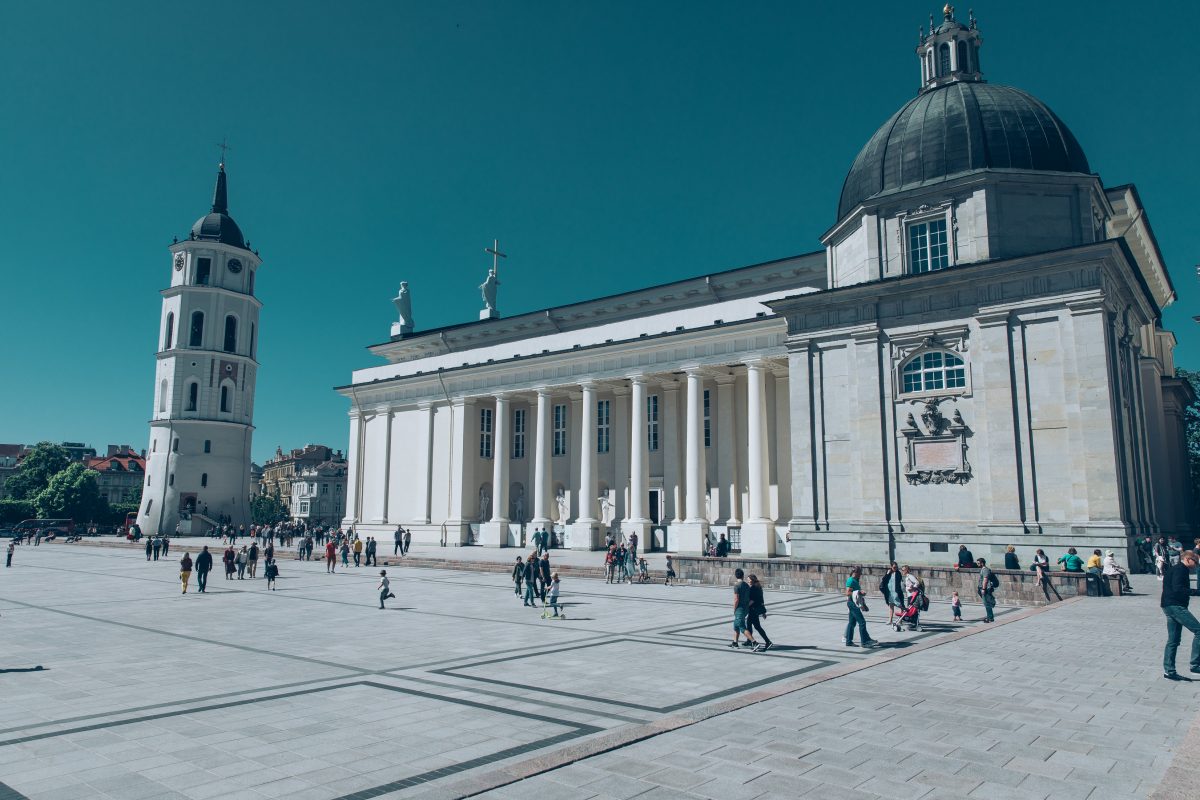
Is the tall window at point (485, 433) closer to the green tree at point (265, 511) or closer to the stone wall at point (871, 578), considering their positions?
the stone wall at point (871, 578)

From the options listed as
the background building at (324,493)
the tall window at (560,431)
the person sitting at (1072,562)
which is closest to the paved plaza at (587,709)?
the person sitting at (1072,562)

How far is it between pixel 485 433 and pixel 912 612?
3961cm

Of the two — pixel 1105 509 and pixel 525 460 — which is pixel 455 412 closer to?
pixel 525 460

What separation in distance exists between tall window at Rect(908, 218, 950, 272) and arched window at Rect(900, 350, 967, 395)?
341 cm

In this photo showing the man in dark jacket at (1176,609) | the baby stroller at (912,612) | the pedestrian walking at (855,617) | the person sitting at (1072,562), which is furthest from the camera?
the person sitting at (1072,562)

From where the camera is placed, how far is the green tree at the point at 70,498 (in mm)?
85188

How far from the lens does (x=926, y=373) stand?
31.0 meters

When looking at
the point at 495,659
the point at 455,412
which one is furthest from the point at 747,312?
the point at 495,659

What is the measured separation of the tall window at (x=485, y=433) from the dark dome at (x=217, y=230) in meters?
35.6

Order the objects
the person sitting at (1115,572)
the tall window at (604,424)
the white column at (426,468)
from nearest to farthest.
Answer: the person sitting at (1115,572) < the tall window at (604,424) < the white column at (426,468)

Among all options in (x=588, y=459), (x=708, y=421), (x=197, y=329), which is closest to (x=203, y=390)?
(x=197, y=329)

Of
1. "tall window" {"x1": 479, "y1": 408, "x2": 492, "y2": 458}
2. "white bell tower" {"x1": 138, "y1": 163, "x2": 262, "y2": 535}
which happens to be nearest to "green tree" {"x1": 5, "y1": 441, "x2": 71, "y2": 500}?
"white bell tower" {"x1": 138, "y1": 163, "x2": 262, "y2": 535}

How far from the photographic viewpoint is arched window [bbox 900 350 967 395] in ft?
99.6

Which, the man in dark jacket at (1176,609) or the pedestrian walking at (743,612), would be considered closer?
the man in dark jacket at (1176,609)
